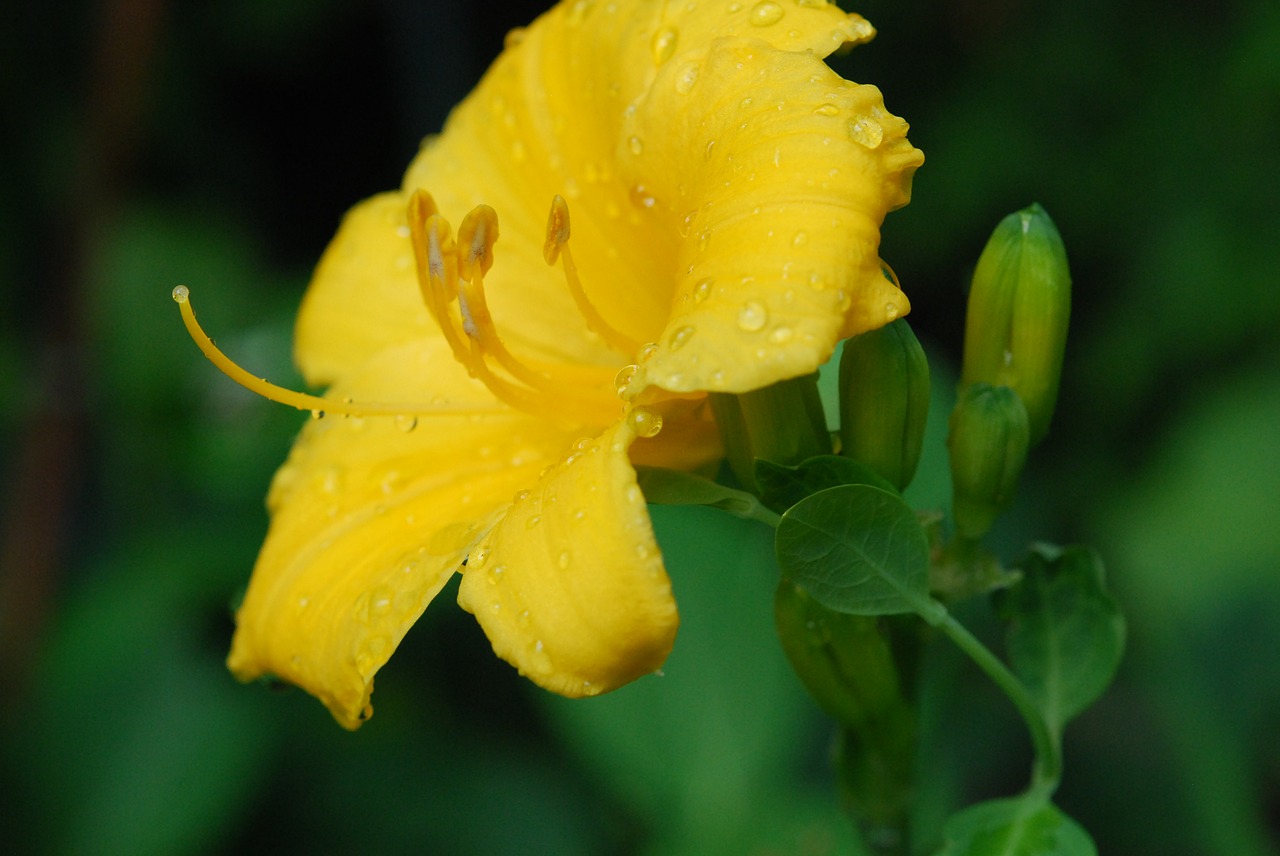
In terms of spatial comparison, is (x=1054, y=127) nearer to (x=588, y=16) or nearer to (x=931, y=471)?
(x=931, y=471)

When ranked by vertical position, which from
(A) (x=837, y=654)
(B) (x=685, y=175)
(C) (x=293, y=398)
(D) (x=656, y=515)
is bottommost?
(D) (x=656, y=515)

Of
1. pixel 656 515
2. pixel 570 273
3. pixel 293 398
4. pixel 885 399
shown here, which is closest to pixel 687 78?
pixel 570 273

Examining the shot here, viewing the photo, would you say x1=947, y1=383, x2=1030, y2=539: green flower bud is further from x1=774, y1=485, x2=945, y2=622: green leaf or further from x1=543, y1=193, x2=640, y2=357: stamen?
x1=543, y1=193, x2=640, y2=357: stamen

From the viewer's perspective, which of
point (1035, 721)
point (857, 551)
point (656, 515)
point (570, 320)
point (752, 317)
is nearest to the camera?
point (752, 317)

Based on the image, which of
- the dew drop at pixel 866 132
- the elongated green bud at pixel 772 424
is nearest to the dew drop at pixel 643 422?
the elongated green bud at pixel 772 424

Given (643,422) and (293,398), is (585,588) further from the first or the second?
(293,398)

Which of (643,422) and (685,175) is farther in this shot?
(685,175)

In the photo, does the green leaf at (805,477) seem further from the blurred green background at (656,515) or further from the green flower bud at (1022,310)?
the blurred green background at (656,515)

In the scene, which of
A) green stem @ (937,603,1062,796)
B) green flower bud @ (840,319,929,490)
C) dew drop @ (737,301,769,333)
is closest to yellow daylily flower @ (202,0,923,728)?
dew drop @ (737,301,769,333)
